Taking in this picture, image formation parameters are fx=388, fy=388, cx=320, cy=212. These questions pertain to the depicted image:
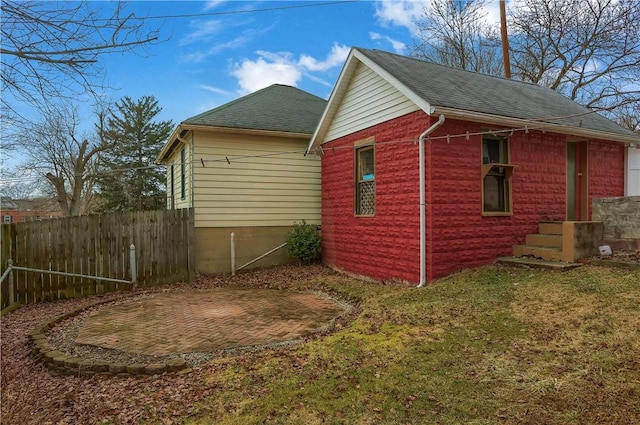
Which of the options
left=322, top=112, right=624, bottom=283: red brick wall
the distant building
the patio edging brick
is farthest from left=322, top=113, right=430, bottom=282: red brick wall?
the distant building

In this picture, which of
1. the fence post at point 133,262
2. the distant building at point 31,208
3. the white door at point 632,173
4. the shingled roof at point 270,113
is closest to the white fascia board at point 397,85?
the shingled roof at point 270,113

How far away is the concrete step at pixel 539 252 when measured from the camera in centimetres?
720

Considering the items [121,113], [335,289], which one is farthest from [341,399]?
[121,113]

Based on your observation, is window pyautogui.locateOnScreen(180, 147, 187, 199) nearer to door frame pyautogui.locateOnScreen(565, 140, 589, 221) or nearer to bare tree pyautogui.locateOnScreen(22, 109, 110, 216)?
door frame pyautogui.locateOnScreen(565, 140, 589, 221)

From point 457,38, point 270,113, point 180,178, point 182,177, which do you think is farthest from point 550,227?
point 457,38

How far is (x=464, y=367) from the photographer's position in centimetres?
366

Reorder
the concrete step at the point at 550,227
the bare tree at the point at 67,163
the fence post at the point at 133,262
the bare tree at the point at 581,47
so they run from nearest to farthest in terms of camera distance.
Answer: the concrete step at the point at 550,227
the fence post at the point at 133,262
the bare tree at the point at 581,47
the bare tree at the point at 67,163

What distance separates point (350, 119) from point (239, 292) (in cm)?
501

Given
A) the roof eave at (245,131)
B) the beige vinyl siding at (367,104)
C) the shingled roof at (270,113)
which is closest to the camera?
the beige vinyl siding at (367,104)

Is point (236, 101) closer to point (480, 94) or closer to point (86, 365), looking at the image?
point (480, 94)

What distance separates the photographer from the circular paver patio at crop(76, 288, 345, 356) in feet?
16.5

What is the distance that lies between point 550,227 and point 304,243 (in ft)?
19.9

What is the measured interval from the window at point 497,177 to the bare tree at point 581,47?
10.2 metres

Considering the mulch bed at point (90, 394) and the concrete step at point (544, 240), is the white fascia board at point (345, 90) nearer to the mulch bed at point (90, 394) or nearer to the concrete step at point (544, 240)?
the concrete step at point (544, 240)
